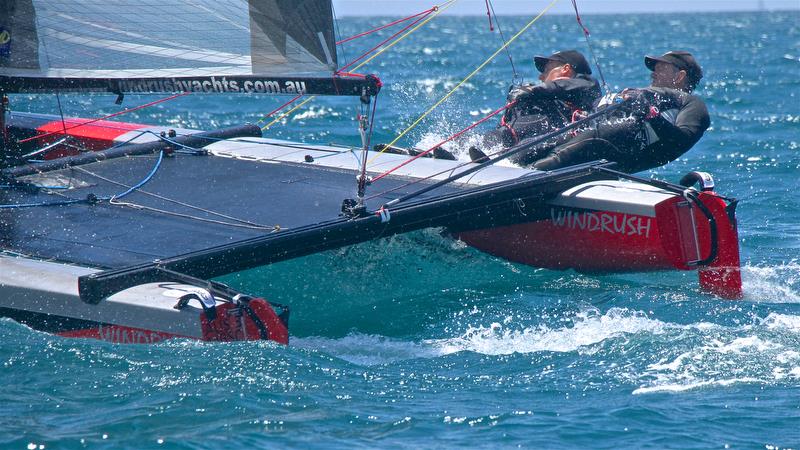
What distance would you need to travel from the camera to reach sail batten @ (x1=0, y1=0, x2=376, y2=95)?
5.20 metres

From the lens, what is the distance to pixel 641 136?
6598mm

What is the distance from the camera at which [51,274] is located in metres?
4.61

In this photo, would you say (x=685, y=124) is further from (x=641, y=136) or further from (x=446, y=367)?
(x=446, y=367)

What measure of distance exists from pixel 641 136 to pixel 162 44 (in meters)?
2.86

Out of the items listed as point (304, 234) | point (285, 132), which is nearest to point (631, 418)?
point (304, 234)

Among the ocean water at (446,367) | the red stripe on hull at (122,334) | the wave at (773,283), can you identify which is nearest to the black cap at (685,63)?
the ocean water at (446,367)

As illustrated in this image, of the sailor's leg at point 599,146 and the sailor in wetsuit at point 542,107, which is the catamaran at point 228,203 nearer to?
the sailor's leg at point 599,146

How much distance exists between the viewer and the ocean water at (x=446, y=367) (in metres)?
3.72

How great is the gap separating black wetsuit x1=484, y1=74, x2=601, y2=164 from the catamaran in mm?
642

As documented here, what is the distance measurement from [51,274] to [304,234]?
1.08m

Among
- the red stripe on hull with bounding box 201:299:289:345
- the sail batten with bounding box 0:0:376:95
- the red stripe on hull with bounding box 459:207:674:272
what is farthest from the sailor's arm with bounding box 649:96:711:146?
the red stripe on hull with bounding box 201:299:289:345

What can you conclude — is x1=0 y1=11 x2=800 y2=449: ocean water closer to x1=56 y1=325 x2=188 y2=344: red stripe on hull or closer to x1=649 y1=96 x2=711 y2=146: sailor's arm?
x1=56 y1=325 x2=188 y2=344: red stripe on hull

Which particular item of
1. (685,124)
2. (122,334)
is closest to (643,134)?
(685,124)

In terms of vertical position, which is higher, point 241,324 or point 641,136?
point 641,136
